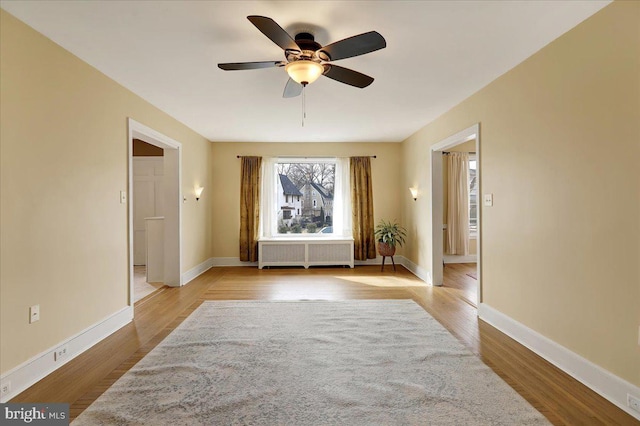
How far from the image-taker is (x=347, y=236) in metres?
7.03

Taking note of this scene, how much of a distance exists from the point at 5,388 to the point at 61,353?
51 centimetres

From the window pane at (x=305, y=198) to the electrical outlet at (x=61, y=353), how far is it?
187 inches

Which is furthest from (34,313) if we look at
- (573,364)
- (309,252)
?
(309,252)

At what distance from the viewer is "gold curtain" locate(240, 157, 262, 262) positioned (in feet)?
22.5

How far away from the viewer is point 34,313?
2475mm

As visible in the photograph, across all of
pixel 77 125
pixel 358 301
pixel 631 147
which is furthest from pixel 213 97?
pixel 631 147

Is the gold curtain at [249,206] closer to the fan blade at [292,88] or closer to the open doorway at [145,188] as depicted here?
the open doorway at [145,188]

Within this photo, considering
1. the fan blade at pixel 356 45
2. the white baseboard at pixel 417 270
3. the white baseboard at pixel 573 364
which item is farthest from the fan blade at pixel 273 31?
the white baseboard at pixel 417 270

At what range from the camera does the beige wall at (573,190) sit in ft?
6.85

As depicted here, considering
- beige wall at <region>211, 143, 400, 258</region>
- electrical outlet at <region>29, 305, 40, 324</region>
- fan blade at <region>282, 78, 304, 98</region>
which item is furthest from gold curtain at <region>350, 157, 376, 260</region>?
electrical outlet at <region>29, 305, 40, 324</region>

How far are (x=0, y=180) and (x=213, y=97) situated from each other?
91.5 inches

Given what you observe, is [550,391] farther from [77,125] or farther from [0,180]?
[77,125]

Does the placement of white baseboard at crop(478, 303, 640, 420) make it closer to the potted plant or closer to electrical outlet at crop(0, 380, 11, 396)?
the potted plant

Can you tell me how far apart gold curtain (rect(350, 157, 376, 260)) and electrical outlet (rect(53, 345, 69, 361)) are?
5.04m
